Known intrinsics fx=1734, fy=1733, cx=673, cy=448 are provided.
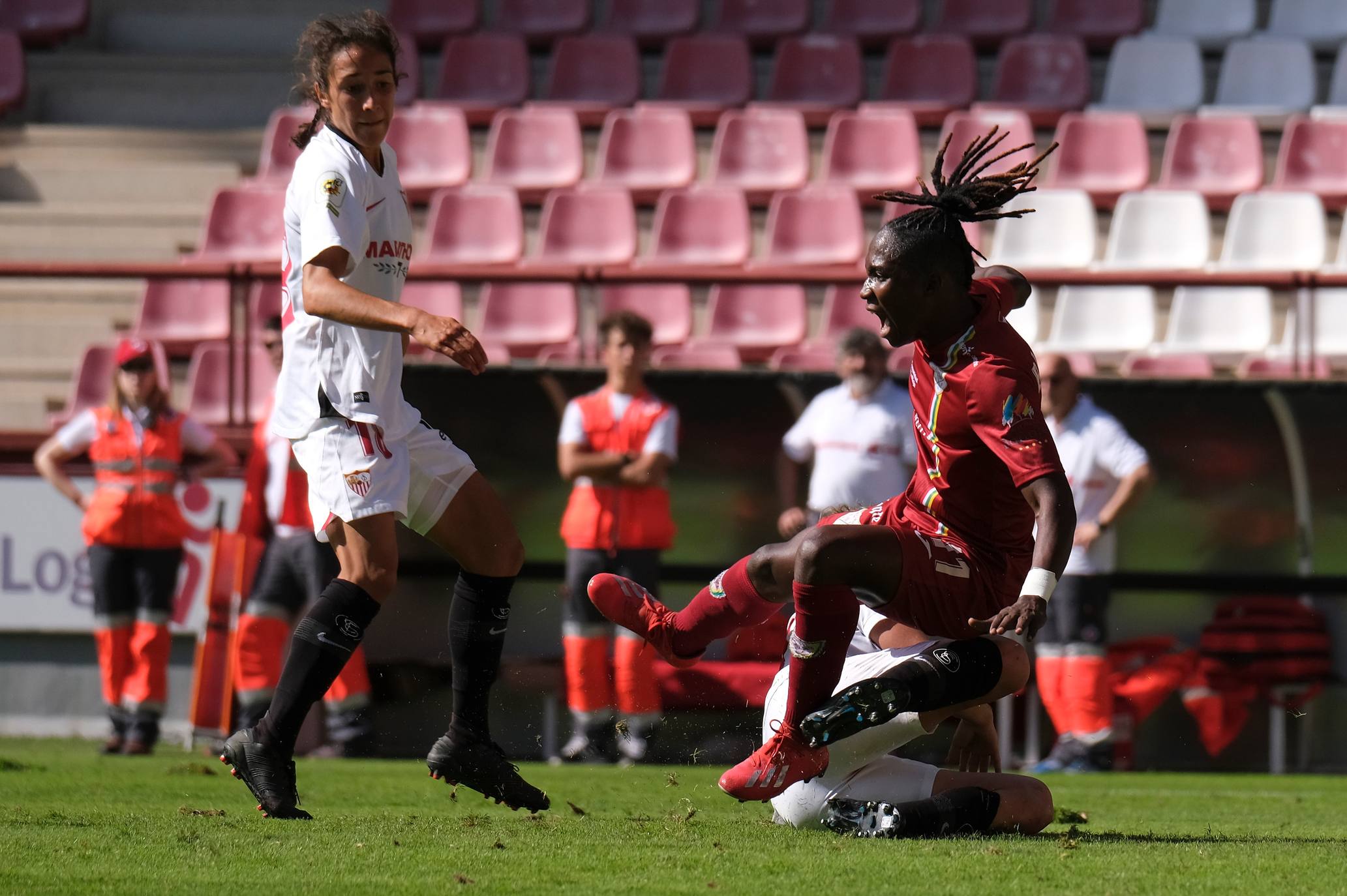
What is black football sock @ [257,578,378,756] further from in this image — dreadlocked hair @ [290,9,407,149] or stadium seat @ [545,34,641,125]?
stadium seat @ [545,34,641,125]

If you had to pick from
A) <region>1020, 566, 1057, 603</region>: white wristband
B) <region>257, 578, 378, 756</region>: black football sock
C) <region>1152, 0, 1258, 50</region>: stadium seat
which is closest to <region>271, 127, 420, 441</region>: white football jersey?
<region>257, 578, 378, 756</region>: black football sock

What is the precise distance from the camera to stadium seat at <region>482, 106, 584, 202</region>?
12141 millimetres

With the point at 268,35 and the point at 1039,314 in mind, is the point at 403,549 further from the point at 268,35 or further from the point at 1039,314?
the point at 268,35

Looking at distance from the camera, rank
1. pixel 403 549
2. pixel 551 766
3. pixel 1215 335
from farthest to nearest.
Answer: pixel 1215 335, pixel 403 549, pixel 551 766

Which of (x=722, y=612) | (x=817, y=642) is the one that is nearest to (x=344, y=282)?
(x=722, y=612)

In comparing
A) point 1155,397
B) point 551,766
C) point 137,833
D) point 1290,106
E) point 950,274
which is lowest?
point 551,766

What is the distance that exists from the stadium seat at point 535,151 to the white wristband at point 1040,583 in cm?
850

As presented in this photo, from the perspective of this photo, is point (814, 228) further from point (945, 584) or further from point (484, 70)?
point (945, 584)

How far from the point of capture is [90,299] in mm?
11641

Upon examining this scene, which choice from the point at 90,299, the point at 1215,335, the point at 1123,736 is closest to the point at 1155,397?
the point at 1123,736

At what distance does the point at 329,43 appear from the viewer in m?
4.47

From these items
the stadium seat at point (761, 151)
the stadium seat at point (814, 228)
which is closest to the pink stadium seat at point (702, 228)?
the stadium seat at point (814, 228)

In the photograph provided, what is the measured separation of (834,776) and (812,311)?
6719 millimetres

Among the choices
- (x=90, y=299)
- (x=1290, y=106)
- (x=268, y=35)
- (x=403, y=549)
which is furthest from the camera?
(x=268, y=35)
